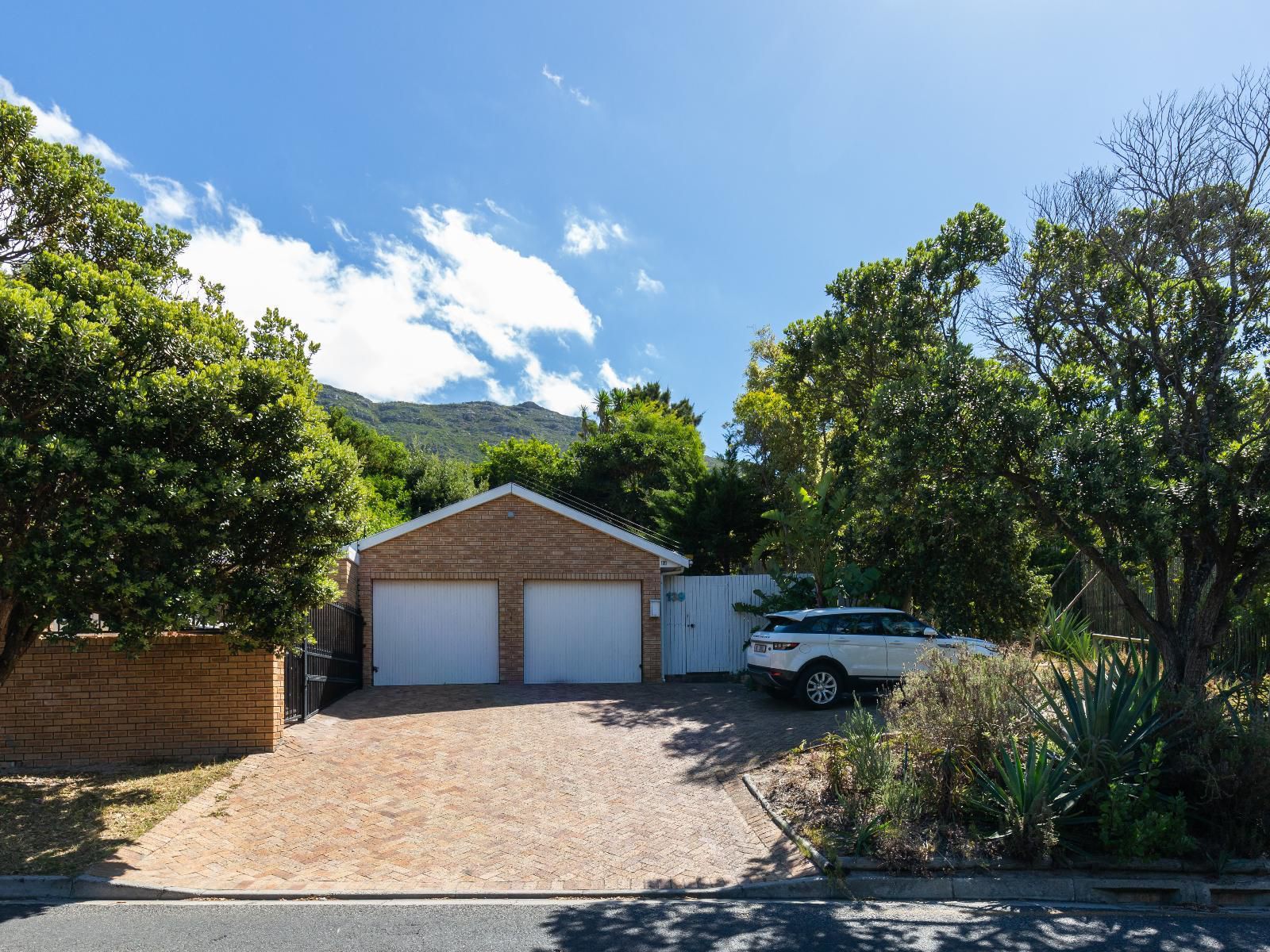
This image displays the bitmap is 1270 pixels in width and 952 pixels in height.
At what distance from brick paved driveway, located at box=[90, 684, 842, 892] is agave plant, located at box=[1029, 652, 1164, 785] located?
2516 mm

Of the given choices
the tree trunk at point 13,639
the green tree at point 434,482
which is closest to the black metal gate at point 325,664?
the tree trunk at point 13,639

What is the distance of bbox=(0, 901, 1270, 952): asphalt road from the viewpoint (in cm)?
519

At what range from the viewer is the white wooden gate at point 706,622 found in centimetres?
1652

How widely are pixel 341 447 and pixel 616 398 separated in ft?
120

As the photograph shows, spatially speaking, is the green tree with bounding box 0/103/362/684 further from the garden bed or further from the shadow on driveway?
the garden bed

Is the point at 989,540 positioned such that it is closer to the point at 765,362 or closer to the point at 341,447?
the point at 341,447

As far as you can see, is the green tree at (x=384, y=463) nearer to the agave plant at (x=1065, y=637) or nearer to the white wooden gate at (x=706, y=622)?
the white wooden gate at (x=706, y=622)

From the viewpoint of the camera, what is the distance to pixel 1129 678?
7289 millimetres

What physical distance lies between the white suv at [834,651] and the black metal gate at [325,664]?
6351 mm

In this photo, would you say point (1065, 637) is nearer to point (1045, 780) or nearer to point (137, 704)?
point (1045, 780)

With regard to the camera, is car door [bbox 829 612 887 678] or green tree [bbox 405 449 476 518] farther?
green tree [bbox 405 449 476 518]

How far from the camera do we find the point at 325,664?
12.7m

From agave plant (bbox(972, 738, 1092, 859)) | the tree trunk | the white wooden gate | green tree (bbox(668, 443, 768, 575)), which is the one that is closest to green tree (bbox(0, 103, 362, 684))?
the tree trunk

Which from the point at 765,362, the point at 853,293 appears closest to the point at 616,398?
the point at 765,362
